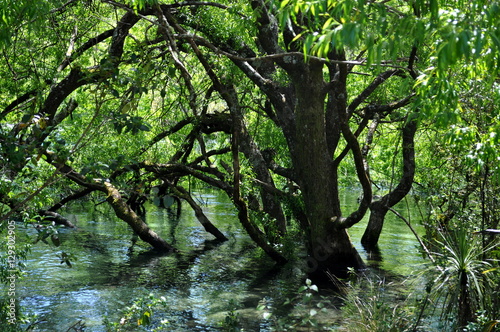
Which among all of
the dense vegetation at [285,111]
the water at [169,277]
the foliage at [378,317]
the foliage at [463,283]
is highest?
the dense vegetation at [285,111]

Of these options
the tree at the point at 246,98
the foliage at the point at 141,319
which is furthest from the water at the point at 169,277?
the tree at the point at 246,98

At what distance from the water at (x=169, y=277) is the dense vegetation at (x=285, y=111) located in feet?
2.67

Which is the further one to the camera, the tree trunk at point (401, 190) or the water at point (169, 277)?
the tree trunk at point (401, 190)

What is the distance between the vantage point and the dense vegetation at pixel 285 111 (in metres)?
4.86

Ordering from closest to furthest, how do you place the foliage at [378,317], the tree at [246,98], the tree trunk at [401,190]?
the foliage at [378,317] < the tree at [246,98] < the tree trunk at [401,190]

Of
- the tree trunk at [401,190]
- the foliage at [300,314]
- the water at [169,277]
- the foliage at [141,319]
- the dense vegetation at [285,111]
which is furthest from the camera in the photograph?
the tree trunk at [401,190]

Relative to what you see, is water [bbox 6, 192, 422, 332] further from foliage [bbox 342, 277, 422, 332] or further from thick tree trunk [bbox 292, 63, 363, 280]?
foliage [bbox 342, 277, 422, 332]

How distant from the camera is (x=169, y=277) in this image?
10.8 meters

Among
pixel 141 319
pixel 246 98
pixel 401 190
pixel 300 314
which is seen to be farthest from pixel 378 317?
pixel 246 98

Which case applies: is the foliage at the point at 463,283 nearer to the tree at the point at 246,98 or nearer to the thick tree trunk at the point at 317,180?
the tree at the point at 246,98

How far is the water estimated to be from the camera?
8297 millimetres

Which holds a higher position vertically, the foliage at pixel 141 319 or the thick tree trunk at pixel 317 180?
the thick tree trunk at pixel 317 180

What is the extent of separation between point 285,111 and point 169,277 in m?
4.09

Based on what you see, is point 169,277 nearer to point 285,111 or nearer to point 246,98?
point 285,111
